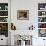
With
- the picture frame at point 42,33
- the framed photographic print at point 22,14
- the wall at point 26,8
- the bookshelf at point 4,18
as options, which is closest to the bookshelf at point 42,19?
the picture frame at point 42,33

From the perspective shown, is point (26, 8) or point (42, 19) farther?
point (42, 19)

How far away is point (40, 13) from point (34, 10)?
383mm

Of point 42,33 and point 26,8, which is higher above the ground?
point 26,8

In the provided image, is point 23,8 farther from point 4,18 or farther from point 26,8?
point 4,18

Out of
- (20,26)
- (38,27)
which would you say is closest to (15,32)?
(20,26)

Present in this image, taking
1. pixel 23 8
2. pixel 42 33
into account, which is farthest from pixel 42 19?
pixel 23 8

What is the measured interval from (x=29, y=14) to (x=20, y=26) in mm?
770

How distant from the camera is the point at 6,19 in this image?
6.32 m

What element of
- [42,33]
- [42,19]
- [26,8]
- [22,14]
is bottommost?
[42,33]

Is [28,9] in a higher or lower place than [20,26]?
higher

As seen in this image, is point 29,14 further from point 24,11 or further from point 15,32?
point 15,32

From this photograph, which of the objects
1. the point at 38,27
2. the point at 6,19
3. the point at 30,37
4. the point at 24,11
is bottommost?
the point at 30,37

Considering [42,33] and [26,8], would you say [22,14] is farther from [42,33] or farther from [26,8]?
[42,33]

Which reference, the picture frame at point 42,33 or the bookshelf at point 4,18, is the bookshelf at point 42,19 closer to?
the picture frame at point 42,33
